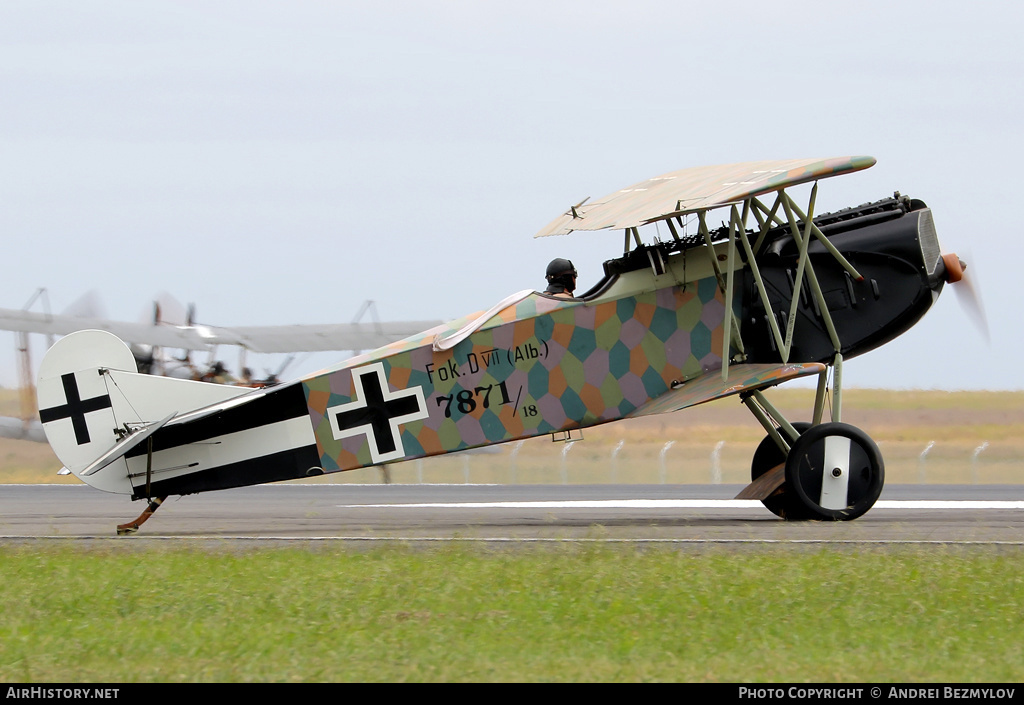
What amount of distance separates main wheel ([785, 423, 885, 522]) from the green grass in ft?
8.19

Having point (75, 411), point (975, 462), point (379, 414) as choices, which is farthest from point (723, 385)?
point (975, 462)

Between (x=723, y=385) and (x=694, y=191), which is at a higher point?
(x=694, y=191)

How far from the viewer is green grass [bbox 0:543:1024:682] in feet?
21.1

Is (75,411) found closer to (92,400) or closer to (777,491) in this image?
(92,400)

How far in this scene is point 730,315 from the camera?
528 inches

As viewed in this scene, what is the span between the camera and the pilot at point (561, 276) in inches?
561

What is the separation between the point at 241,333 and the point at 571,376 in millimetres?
15057

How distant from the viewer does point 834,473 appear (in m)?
13.1

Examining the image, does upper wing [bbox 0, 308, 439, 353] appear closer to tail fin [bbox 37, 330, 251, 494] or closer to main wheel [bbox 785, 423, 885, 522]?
tail fin [bbox 37, 330, 251, 494]

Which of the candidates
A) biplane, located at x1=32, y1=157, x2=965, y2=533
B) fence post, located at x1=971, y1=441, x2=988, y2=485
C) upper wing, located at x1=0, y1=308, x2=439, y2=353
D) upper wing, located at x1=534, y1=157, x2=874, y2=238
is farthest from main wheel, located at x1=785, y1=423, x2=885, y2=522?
fence post, located at x1=971, y1=441, x2=988, y2=485

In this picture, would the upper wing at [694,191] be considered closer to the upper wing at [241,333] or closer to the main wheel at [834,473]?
the main wheel at [834,473]

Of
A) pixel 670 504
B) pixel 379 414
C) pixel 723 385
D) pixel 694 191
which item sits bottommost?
pixel 670 504

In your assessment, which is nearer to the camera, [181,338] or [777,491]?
[777,491]

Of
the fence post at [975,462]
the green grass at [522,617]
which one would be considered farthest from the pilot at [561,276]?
the fence post at [975,462]
